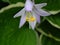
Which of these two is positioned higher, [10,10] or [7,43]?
[10,10]

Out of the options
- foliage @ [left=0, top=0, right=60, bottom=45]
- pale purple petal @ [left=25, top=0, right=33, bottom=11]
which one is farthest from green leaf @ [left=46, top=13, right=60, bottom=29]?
pale purple petal @ [left=25, top=0, right=33, bottom=11]

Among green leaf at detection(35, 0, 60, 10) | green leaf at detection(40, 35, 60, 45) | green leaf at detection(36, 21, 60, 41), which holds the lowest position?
green leaf at detection(40, 35, 60, 45)

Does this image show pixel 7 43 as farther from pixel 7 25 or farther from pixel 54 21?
pixel 54 21

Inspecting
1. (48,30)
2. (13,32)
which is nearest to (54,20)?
(48,30)

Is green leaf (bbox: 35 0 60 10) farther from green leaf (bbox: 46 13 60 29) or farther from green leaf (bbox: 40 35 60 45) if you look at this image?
green leaf (bbox: 40 35 60 45)

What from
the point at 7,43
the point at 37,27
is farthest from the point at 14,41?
the point at 37,27

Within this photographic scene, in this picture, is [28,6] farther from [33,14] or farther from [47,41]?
[47,41]

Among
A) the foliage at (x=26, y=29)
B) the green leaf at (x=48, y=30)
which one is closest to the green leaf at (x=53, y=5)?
the foliage at (x=26, y=29)
